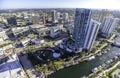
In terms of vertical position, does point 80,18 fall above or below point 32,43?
above

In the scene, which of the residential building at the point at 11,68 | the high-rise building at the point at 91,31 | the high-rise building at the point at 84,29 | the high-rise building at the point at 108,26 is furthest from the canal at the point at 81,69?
the high-rise building at the point at 108,26

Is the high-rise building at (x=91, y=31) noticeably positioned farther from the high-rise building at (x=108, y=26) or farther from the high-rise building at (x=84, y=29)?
the high-rise building at (x=108, y=26)

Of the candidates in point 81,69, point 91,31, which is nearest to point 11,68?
point 81,69

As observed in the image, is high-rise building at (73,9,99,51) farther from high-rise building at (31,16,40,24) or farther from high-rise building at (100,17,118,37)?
high-rise building at (31,16,40,24)

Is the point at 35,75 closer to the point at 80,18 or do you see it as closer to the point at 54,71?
the point at 54,71

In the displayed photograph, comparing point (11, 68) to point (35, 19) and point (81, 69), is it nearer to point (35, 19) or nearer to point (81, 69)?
point (81, 69)

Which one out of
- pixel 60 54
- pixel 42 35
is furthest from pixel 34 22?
pixel 60 54

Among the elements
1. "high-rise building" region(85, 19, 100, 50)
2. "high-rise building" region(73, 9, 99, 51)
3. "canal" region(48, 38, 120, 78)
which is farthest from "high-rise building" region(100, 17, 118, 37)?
"high-rise building" region(73, 9, 99, 51)
